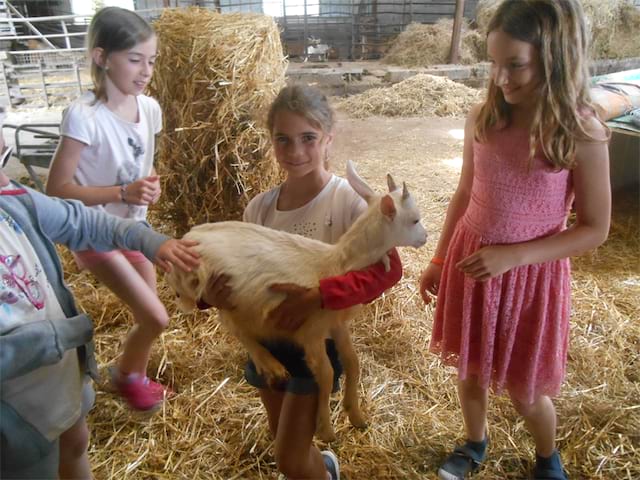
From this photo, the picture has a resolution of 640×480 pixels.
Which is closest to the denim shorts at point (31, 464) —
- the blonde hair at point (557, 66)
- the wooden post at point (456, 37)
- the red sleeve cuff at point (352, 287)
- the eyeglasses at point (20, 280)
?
the eyeglasses at point (20, 280)

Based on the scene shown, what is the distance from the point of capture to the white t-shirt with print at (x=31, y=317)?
1.38 m

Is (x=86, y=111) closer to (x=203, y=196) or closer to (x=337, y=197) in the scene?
(x=337, y=197)

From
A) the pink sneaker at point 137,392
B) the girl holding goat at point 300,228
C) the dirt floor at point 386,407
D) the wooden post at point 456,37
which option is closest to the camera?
the girl holding goat at point 300,228

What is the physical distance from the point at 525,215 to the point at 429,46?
10.4m

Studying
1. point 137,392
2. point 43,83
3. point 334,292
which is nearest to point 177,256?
point 334,292

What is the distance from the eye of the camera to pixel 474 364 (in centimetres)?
208

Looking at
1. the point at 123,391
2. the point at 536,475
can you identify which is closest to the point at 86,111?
the point at 123,391

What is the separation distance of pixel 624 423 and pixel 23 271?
278 centimetres

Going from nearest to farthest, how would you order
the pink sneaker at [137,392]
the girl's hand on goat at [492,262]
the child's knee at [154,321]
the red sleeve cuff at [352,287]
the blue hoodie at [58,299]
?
the blue hoodie at [58,299] < the red sleeve cuff at [352,287] < the girl's hand on goat at [492,262] < the child's knee at [154,321] < the pink sneaker at [137,392]

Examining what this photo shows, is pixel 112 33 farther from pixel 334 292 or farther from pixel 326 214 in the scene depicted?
pixel 334 292

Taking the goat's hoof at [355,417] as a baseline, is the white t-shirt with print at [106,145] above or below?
above

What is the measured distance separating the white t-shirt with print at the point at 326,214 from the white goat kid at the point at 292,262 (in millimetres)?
123

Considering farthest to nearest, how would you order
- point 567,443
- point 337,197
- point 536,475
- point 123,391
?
1. point 123,391
2. point 567,443
3. point 536,475
4. point 337,197

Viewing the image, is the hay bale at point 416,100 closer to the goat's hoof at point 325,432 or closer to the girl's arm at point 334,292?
the goat's hoof at point 325,432
